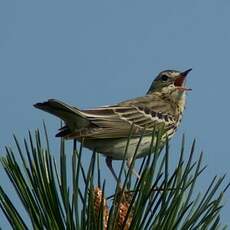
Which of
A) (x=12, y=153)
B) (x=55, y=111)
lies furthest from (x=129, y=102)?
(x=12, y=153)

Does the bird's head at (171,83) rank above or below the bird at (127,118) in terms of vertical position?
above

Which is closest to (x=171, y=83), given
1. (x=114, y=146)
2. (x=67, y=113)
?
(x=114, y=146)

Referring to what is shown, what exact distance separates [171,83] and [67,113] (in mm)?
4284

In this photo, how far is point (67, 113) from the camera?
704 centimetres

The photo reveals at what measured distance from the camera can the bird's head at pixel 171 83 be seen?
10766mm

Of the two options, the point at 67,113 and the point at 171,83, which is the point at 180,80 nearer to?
the point at 171,83

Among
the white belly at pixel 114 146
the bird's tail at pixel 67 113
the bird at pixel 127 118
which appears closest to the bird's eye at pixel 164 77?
the bird at pixel 127 118

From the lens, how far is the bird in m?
7.03

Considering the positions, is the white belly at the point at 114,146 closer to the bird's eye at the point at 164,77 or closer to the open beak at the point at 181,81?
the open beak at the point at 181,81

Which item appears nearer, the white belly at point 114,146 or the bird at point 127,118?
the bird at point 127,118

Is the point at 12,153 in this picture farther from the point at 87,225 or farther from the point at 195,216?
the point at 195,216

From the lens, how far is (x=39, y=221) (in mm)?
3984

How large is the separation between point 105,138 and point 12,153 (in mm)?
4244

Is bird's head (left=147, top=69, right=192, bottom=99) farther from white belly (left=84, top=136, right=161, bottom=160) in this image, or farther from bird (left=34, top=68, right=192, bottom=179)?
white belly (left=84, top=136, right=161, bottom=160)
